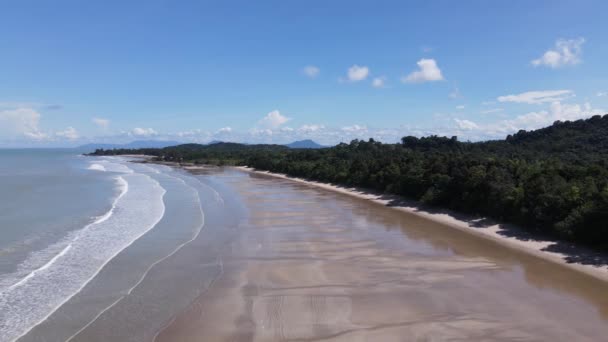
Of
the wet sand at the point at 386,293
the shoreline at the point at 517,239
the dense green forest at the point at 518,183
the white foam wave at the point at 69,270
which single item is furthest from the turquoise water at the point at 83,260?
the dense green forest at the point at 518,183

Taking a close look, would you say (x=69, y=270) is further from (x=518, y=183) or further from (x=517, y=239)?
(x=518, y=183)

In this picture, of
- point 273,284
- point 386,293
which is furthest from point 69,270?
point 386,293

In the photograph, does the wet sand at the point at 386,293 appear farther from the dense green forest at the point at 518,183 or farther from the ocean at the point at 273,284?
the dense green forest at the point at 518,183

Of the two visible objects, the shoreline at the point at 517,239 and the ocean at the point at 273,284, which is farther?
the shoreline at the point at 517,239

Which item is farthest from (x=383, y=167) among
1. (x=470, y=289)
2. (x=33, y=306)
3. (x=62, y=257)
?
(x=33, y=306)

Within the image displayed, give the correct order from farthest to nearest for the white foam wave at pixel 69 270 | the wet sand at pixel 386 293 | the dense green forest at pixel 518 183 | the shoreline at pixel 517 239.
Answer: the dense green forest at pixel 518 183 < the shoreline at pixel 517 239 < the white foam wave at pixel 69 270 < the wet sand at pixel 386 293

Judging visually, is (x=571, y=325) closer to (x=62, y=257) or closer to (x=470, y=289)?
(x=470, y=289)
